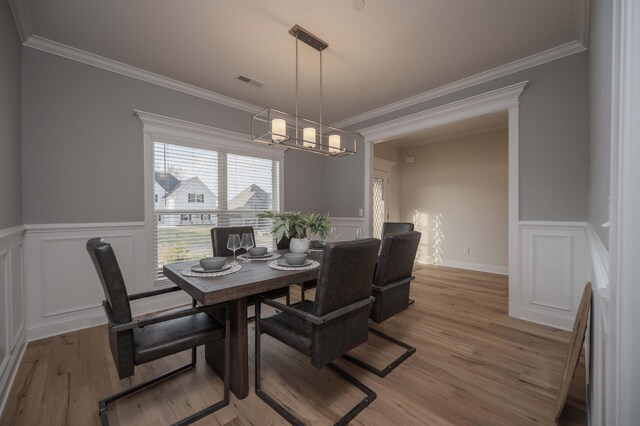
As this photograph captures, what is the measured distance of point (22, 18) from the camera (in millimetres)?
2191

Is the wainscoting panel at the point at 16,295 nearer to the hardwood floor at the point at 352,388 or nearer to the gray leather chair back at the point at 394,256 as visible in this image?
the hardwood floor at the point at 352,388

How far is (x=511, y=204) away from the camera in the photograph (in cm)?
300

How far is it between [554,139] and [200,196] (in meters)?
4.10

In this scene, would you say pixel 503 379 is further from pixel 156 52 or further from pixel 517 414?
pixel 156 52

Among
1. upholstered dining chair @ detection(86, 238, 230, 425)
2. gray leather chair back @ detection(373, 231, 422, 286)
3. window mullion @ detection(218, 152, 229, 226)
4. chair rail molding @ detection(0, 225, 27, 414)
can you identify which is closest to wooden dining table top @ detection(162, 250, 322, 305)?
upholstered dining chair @ detection(86, 238, 230, 425)

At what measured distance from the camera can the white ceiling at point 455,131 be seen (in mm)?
4723

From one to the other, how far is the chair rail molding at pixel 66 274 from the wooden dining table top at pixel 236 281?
1.42m

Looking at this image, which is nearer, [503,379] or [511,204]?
[503,379]

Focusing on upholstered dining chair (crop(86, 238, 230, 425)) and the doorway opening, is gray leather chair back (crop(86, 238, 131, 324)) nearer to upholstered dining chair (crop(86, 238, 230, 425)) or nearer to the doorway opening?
upholstered dining chair (crop(86, 238, 230, 425))

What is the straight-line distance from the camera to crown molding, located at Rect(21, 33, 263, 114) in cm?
251

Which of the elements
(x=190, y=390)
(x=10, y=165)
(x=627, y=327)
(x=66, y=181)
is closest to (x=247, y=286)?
(x=190, y=390)

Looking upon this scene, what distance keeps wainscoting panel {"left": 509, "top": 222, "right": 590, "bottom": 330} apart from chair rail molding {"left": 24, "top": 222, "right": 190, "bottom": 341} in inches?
170

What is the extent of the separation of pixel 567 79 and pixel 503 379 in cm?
286

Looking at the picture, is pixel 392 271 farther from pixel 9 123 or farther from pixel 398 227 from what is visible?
pixel 9 123
